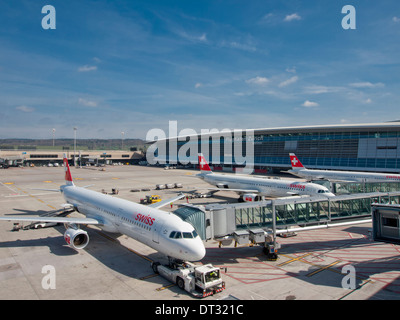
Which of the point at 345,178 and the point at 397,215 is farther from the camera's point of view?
the point at 345,178

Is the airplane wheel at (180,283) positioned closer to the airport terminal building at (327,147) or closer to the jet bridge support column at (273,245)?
the jet bridge support column at (273,245)

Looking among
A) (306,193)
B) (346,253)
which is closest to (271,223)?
(346,253)

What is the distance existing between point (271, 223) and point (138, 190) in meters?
44.5

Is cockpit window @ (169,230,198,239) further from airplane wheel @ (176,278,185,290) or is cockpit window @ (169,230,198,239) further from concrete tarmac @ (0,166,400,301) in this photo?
concrete tarmac @ (0,166,400,301)

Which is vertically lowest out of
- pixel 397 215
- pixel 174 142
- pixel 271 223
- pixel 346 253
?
pixel 346 253

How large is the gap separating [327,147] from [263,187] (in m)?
60.5

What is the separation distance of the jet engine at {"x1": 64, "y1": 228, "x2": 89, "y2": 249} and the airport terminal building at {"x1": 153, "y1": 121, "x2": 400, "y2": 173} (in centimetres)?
8703

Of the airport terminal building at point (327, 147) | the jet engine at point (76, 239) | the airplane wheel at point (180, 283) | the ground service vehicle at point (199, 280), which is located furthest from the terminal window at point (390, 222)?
the airport terminal building at point (327, 147)

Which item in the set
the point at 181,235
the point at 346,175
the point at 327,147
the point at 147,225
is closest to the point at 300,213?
the point at 181,235

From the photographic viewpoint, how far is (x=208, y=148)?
136625 mm

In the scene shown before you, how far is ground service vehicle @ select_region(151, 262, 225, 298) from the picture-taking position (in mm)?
17859

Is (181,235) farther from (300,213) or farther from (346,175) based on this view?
(346,175)

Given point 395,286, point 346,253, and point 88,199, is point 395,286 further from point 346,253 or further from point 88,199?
point 88,199

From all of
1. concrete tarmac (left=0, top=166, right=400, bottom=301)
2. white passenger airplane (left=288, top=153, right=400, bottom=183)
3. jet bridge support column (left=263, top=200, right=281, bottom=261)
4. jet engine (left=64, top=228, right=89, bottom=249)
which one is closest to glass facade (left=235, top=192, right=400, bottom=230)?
jet bridge support column (left=263, top=200, right=281, bottom=261)
